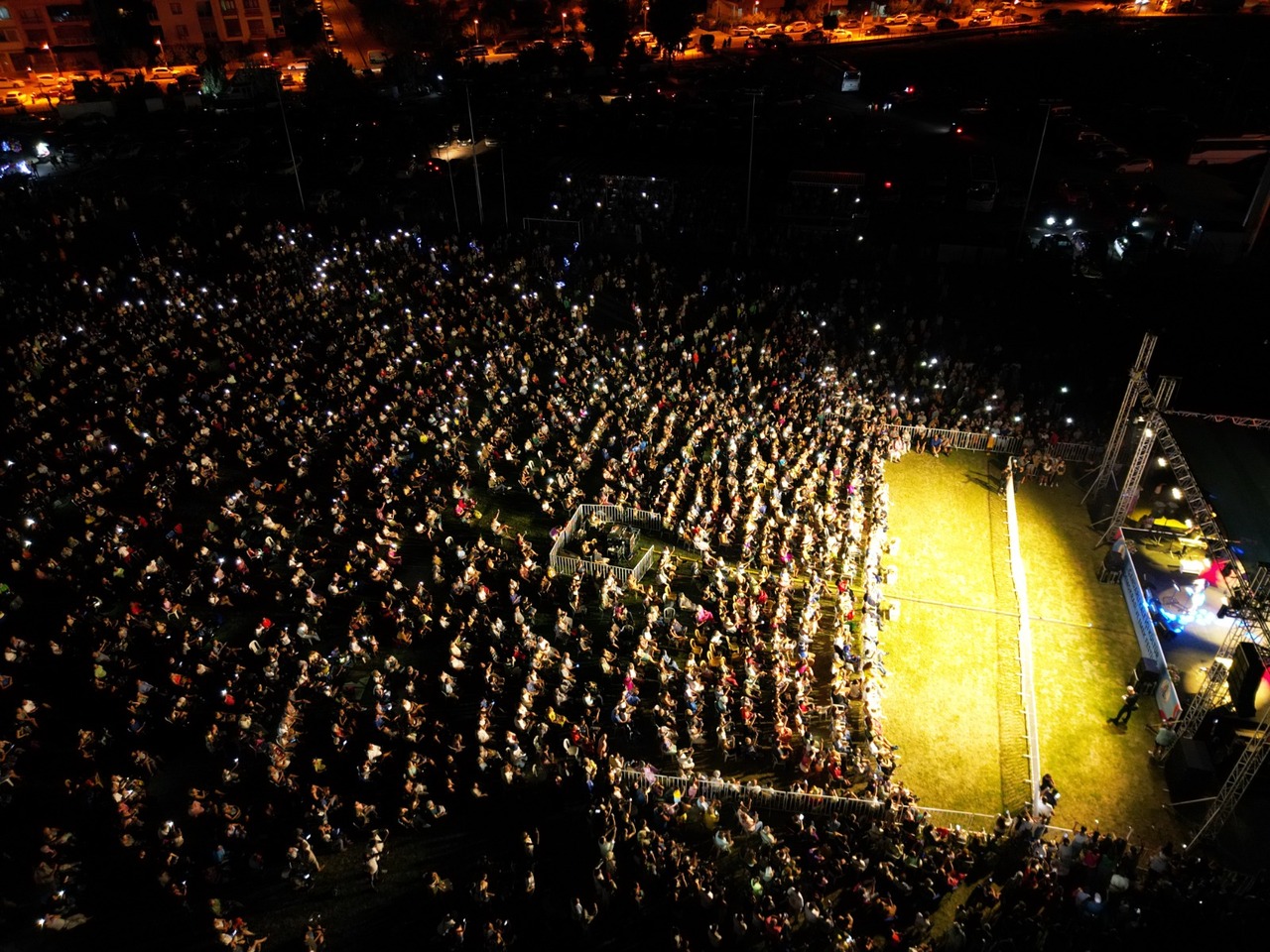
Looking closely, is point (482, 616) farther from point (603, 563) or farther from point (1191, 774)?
point (1191, 774)

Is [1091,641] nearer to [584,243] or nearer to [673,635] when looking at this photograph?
[673,635]

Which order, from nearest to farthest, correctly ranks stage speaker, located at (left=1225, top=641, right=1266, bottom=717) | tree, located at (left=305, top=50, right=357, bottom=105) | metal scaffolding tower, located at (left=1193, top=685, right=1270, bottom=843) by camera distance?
1. metal scaffolding tower, located at (left=1193, top=685, right=1270, bottom=843)
2. stage speaker, located at (left=1225, top=641, right=1266, bottom=717)
3. tree, located at (left=305, top=50, right=357, bottom=105)

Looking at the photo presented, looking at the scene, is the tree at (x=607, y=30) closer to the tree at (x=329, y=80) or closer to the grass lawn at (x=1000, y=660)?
A: the tree at (x=329, y=80)

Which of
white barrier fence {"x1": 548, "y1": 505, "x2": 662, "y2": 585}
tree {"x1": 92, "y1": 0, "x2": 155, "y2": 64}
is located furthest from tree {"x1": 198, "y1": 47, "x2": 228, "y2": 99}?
white barrier fence {"x1": 548, "y1": 505, "x2": 662, "y2": 585}

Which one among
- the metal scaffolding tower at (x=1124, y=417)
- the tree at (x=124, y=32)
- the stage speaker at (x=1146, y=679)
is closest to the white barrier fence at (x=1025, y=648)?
the stage speaker at (x=1146, y=679)

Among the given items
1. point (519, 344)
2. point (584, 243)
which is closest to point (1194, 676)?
point (519, 344)

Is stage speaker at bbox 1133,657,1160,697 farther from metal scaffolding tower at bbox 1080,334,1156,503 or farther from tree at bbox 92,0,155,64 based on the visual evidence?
tree at bbox 92,0,155,64
